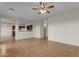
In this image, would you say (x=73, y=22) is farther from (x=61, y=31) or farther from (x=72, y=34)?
(x=61, y=31)

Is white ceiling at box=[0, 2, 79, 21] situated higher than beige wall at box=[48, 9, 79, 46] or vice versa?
white ceiling at box=[0, 2, 79, 21]

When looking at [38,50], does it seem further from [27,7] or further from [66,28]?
[66,28]

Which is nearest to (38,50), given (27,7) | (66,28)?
(27,7)

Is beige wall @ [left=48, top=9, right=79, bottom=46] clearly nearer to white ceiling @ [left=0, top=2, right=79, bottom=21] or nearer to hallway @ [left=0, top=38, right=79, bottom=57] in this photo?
white ceiling @ [left=0, top=2, right=79, bottom=21]

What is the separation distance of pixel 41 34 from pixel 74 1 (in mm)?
8582

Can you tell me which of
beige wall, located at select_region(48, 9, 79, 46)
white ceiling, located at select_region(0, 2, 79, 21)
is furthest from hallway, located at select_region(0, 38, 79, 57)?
white ceiling, located at select_region(0, 2, 79, 21)

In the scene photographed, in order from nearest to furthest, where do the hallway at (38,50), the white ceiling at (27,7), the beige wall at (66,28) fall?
the white ceiling at (27,7) < the hallway at (38,50) < the beige wall at (66,28)

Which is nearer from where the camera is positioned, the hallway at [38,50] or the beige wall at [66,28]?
the hallway at [38,50]

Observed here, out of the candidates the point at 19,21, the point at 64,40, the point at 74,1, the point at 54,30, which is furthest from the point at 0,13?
the point at 74,1

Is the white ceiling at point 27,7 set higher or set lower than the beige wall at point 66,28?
higher

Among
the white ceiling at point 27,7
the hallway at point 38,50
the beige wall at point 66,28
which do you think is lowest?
the hallway at point 38,50

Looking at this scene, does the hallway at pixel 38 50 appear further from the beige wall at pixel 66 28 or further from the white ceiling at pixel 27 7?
the white ceiling at pixel 27 7

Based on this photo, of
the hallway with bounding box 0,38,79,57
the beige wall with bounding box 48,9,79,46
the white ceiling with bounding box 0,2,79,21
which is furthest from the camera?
the beige wall with bounding box 48,9,79,46

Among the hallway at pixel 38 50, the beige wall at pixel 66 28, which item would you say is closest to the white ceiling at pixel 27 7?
the beige wall at pixel 66 28
